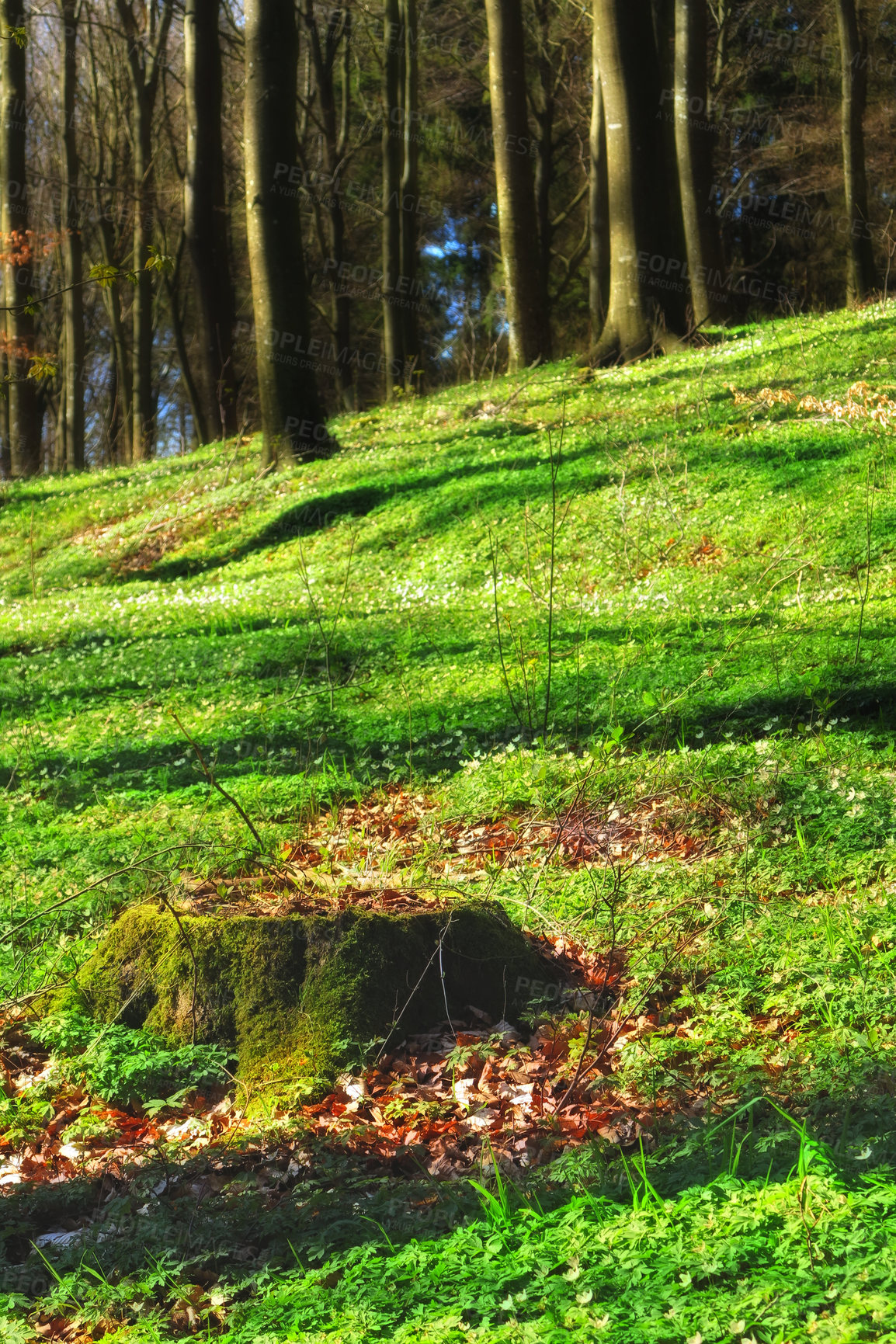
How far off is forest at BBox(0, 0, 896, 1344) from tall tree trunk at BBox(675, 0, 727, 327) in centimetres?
12

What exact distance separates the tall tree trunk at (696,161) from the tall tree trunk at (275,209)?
236 inches

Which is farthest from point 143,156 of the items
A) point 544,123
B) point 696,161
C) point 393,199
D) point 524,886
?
point 524,886

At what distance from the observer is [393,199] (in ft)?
79.3

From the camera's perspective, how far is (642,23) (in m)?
15.8

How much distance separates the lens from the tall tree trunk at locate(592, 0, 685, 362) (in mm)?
15703

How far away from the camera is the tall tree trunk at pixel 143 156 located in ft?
86.5

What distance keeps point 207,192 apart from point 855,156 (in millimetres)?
11832

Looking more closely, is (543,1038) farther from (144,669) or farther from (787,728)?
(144,669)
